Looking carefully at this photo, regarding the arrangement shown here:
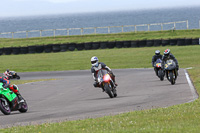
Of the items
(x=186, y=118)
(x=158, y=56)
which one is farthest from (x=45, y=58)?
(x=186, y=118)

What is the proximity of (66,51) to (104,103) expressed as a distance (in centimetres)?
2888

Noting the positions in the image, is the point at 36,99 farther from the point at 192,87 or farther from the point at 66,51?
the point at 66,51

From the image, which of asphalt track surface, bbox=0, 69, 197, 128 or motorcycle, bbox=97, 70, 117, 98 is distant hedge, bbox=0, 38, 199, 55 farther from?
motorcycle, bbox=97, 70, 117, 98

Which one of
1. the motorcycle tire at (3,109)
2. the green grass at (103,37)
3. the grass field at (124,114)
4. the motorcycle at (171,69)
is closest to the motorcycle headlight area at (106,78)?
the grass field at (124,114)

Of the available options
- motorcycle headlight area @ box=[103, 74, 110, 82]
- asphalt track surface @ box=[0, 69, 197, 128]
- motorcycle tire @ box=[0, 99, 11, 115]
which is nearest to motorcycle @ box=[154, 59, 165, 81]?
asphalt track surface @ box=[0, 69, 197, 128]

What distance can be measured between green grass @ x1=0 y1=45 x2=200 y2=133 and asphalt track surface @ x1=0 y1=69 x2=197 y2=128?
43.7 inches

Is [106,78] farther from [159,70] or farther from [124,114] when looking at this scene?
[159,70]

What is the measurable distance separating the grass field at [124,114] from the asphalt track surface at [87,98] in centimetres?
111

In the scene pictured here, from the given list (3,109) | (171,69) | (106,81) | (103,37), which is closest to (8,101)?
(3,109)

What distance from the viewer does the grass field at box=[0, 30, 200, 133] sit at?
8477 mm

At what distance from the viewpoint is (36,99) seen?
17.0 meters

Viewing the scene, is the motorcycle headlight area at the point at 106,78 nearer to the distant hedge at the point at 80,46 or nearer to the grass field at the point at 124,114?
the grass field at the point at 124,114

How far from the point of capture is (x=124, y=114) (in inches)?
419

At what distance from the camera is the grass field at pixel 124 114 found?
848cm
